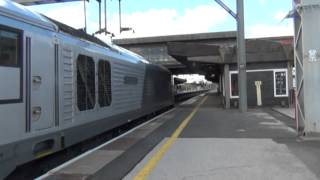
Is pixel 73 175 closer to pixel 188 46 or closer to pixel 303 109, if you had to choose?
pixel 303 109

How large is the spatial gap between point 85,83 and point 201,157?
2.87 metres

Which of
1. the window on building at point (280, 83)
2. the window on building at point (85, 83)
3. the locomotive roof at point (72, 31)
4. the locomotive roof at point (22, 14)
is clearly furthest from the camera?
the window on building at point (280, 83)

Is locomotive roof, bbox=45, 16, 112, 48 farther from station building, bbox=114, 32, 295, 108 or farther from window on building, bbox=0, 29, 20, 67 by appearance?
station building, bbox=114, 32, 295, 108

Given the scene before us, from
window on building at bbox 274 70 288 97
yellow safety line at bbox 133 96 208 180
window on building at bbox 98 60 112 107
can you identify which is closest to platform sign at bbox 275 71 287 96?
window on building at bbox 274 70 288 97

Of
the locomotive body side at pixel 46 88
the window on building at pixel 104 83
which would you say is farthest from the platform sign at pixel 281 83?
the window on building at pixel 104 83

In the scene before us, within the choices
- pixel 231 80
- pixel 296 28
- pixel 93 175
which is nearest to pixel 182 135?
pixel 296 28

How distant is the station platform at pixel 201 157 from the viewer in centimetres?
849

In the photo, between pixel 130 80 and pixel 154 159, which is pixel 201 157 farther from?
pixel 130 80

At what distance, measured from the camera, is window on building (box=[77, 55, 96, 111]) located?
10.5 m

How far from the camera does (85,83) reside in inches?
429

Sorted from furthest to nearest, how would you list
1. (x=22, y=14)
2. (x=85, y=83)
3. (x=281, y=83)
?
(x=281, y=83) < (x=85, y=83) < (x=22, y=14)

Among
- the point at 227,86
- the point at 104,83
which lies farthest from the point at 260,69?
the point at 104,83

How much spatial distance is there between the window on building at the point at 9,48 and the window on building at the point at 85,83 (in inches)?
113

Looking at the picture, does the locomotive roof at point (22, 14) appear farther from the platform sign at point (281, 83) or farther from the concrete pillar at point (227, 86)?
the platform sign at point (281, 83)
